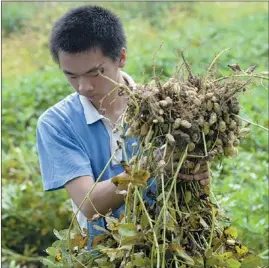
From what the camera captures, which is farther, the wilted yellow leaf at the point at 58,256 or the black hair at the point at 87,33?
the black hair at the point at 87,33

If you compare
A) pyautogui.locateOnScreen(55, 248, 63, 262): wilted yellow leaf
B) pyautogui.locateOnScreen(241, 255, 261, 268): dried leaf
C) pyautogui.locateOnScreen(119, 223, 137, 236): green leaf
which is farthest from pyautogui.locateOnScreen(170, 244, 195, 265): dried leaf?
pyautogui.locateOnScreen(55, 248, 63, 262): wilted yellow leaf

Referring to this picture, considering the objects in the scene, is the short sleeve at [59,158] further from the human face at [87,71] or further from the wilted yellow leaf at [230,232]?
the wilted yellow leaf at [230,232]

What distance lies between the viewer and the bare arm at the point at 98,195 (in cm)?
209

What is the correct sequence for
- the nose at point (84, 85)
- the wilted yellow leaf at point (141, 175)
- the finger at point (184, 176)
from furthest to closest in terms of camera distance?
1. the nose at point (84, 85)
2. the finger at point (184, 176)
3. the wilted yellow leaf at point (141, 175)

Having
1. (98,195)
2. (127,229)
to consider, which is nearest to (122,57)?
(98,195)

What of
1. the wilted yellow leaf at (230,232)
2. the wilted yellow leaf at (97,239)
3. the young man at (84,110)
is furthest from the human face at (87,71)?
the wilted yellow leaf at (230,232)

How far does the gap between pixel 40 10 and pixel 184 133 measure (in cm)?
940

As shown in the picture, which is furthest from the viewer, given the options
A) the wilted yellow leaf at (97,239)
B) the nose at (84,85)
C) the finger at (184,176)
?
the nose at (84,85)

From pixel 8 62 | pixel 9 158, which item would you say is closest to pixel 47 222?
pixel 9 158

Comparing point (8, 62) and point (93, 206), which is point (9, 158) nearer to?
point (93, 206)

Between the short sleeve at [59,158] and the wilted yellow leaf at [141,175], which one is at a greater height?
the wilted yellow leaf at [141,175]

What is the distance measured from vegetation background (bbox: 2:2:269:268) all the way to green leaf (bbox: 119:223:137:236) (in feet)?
1.57

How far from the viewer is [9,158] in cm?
480

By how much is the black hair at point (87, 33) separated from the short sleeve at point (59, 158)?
0.27 m
